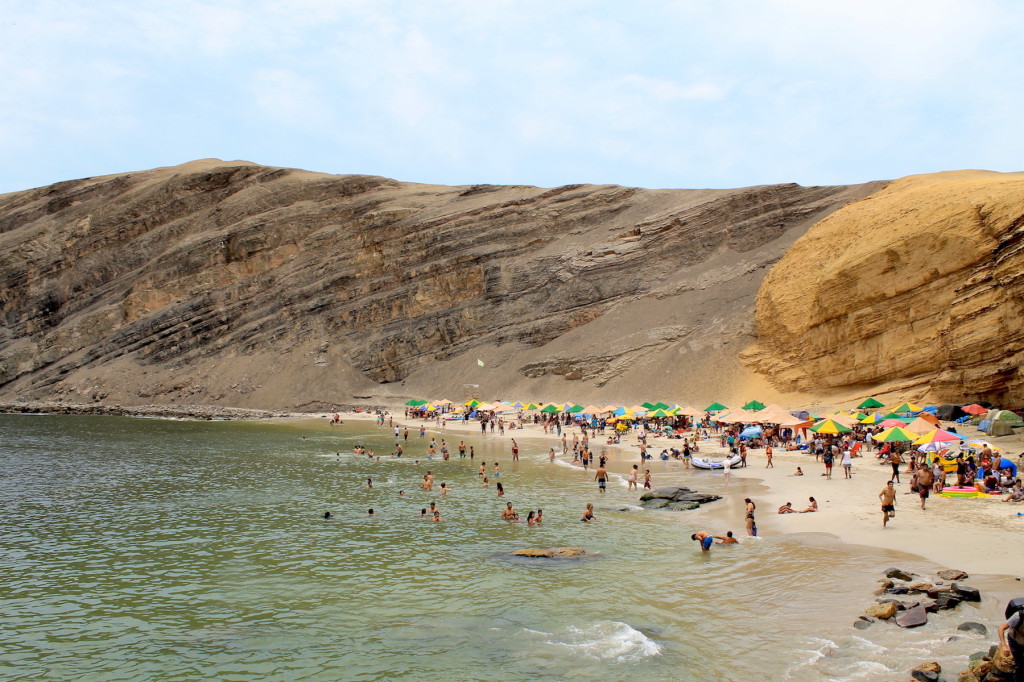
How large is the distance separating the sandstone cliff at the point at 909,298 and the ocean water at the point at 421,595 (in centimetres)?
1808

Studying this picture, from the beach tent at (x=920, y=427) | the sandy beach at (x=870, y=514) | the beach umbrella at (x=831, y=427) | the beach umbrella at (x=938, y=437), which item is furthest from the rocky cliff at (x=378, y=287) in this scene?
Answer: the beach umbrella at (x=938, y=437)

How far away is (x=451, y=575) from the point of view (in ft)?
49.2

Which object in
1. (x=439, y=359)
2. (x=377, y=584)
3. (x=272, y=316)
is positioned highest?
(x=272, y=316)

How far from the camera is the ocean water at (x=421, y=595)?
10.4 metres

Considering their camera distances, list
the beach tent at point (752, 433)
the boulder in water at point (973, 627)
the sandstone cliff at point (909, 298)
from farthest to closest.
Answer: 1. the beach tent at point (752, 433)
2. the sandstone cliff at point (909, 298)
3. the boulder in water at point (973, 627)

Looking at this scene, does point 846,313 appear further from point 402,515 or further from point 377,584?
point 377,584

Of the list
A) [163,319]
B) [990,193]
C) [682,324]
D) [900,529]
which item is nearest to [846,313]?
[990,193]

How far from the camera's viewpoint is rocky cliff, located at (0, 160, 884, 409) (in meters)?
64.3

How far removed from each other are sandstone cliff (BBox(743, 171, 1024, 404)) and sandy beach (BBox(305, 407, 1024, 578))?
18.0ft

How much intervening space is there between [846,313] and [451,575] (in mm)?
37566

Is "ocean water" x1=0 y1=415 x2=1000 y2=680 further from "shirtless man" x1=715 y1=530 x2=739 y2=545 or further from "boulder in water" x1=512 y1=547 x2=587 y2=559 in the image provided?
"boulder in water" x1=512 y1=547 x2=587 y2=559

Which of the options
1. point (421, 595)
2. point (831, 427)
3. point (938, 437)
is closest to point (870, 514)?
point (938, 437)

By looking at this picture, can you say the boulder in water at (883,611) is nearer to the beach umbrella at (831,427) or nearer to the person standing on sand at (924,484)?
the person standing on sand at (924,484)

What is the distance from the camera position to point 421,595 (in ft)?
45.1
